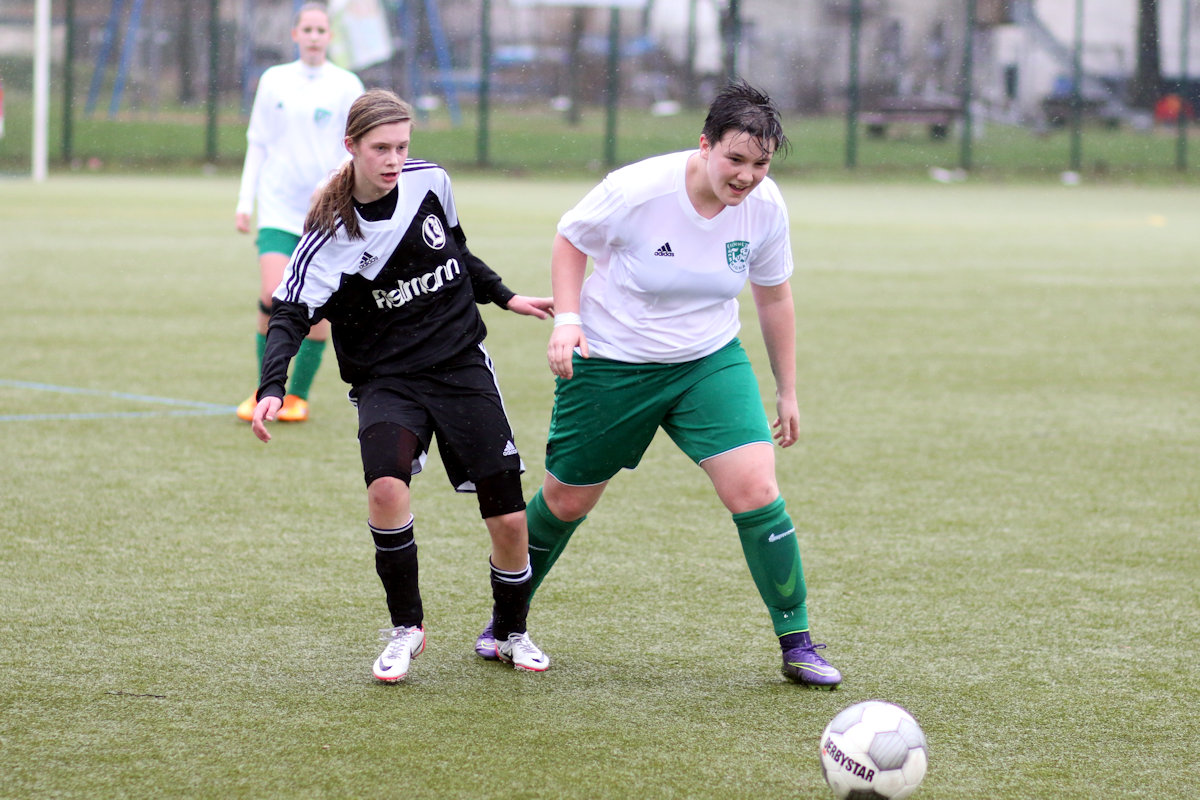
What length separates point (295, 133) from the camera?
309 inches

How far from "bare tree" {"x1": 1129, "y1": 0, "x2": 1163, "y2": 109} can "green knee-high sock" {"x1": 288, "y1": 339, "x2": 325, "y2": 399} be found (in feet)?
93.6

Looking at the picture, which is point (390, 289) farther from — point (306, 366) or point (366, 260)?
point (306, 366)

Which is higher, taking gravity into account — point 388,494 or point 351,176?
point 351,176

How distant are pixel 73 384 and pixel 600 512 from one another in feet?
13.3

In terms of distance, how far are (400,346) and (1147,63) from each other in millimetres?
32647

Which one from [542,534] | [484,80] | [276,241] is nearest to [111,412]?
[276,241]

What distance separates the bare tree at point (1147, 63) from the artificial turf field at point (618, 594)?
23911 millimetres

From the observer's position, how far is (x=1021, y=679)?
Answer: 13.7 feet

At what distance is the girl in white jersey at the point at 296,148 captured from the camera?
7730mm

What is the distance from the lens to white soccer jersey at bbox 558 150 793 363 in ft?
13.4

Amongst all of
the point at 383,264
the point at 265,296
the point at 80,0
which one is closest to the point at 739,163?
the point at 383,264

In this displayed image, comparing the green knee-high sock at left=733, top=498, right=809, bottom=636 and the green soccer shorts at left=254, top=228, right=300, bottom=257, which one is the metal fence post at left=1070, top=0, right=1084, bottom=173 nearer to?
the green soccer shorts at left=254, top=228, right=300, bottom=257

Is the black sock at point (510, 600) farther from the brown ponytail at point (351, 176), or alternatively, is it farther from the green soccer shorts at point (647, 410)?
the brown ponytail at point (351, 176)

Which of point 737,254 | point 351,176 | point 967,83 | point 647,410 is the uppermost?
point 967,83
